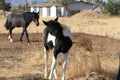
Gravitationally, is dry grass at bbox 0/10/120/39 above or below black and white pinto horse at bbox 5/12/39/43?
below

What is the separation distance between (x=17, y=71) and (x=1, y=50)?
5573 millimetres

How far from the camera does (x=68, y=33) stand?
11.9 metres

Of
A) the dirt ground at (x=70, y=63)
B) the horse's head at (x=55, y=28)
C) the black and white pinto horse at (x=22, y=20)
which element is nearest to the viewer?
the horse's head at (x=55, y=28)

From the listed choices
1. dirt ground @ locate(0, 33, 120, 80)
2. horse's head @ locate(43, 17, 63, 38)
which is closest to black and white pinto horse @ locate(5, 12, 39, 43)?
dirt ground @ locate(0, 33, 120, 80)

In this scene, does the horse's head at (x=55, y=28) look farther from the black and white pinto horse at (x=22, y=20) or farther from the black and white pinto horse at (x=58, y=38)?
the black and white pinto horse at (x=22, y=20)

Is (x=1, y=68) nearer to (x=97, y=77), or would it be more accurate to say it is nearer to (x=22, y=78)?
(x=22, y=78)

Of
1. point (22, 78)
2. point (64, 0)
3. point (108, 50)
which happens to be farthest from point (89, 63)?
point (64, 0)

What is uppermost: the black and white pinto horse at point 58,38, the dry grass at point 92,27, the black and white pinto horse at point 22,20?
the black and white pinto horse at point 58,38

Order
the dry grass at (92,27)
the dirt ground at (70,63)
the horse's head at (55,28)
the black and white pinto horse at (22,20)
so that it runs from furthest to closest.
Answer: the dry grass at (92,27) < the black and white pinto horse at (22,20) < the dirt ground at (70,63) < the horse's head at (55,28)

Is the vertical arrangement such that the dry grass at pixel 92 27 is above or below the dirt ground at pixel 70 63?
below

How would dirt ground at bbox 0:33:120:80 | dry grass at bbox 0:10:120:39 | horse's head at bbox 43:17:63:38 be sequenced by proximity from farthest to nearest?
dry grass at bbox 0:10:120:39 < dirt ground at bbox 0:33:120:80 < horse's head at bbox 43:17:63:38

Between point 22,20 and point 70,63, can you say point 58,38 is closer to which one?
point 70,63

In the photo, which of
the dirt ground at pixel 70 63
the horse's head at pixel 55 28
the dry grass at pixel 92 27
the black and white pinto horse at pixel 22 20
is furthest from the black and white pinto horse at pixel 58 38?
the dry grass at pixel 92 27

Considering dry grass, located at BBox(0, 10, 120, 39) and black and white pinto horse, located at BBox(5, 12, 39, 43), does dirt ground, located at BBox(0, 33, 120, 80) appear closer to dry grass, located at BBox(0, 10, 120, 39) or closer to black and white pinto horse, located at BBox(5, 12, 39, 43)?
black and white pinto horse, located at BBox(5, 12, 39, 43)
